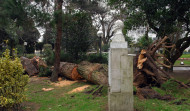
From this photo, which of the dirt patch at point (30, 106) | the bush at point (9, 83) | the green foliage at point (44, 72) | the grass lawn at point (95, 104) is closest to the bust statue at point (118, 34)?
the grass lawn at point (95, 104)

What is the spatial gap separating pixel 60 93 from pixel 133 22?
6095mm

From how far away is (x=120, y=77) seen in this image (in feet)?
14.9

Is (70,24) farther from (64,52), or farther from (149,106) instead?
(149,106)

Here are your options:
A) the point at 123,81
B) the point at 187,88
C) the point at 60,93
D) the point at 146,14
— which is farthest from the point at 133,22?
the point at 123,81

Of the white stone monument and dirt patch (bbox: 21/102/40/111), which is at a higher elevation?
the white stone monument

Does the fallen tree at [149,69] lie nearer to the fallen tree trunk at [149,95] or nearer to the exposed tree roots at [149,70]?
the exposed tree roots at [149,70]

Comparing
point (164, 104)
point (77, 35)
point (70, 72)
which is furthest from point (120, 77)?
point (77, 35)

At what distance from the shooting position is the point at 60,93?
291 inches

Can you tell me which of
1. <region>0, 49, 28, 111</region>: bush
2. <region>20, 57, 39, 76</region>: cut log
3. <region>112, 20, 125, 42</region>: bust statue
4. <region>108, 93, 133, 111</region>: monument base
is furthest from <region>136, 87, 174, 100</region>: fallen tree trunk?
<region>20, 57, 39, 76</region>: cut log

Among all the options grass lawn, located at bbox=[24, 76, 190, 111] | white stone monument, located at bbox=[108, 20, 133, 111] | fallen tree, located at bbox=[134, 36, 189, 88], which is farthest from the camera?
fallen tree, located at bbox=[134, 36, 189, 88]

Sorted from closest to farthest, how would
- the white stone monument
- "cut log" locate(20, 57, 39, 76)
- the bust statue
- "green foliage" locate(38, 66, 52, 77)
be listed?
the white stone monument, the bust statue, "green foliage" locate(38, 66, 52, 77), "cut log" locate(20, 57, 39, 76)

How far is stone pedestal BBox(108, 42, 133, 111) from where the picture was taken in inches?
178

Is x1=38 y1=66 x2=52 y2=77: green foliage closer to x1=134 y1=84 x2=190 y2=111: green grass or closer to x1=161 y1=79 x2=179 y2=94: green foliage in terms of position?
x1=134 y1=84 x2=190 y2=111: green grass

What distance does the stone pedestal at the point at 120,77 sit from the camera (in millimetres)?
4516
